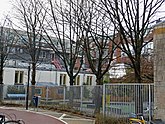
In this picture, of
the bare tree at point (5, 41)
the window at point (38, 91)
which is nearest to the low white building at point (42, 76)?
the bare tree at point (5, 41)

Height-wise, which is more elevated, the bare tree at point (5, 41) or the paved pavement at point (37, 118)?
the bare tree at point (5, 41)

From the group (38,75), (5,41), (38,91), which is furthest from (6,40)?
(38,75)

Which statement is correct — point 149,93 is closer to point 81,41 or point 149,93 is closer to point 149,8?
point 149,8

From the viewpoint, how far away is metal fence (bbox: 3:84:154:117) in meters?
13.5

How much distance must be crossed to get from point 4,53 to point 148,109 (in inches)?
904

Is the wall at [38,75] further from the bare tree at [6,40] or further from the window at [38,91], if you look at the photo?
the window at [38,91]

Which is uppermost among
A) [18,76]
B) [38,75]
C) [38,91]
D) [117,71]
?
[117,71]

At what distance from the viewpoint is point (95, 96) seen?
19.8m

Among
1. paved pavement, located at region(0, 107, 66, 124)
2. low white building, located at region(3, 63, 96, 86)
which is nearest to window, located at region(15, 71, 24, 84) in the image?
low white building, located at region(3, 63, 96, 86)

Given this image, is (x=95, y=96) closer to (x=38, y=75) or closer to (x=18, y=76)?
(x=18, y=76)

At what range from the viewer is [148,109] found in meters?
12.6

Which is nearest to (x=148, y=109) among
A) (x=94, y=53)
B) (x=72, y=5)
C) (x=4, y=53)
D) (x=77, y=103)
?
(x=77, y=103)

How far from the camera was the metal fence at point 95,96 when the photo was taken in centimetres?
1354

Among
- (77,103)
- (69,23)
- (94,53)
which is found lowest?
(77,103)
